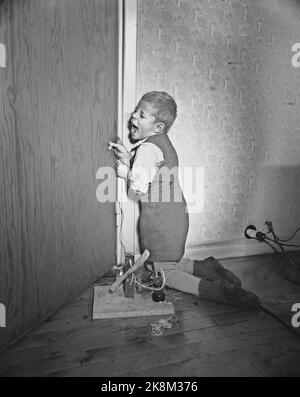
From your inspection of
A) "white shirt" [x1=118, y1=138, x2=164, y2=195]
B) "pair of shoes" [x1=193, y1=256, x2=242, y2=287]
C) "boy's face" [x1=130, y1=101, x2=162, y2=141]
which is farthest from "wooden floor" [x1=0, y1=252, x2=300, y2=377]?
"boy's face" [x1=130, y1=101, x2=162, y2=141]

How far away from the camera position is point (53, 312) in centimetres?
136

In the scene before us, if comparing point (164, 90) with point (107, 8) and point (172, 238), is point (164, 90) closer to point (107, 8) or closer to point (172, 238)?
point (107, 8)

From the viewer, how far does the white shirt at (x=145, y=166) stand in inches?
57.8

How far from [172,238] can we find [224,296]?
0.34m

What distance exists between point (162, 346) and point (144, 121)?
959mm

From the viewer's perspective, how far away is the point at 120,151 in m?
1.66

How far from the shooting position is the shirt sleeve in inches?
57.8

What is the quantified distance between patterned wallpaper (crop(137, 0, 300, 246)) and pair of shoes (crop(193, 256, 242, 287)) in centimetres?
28
